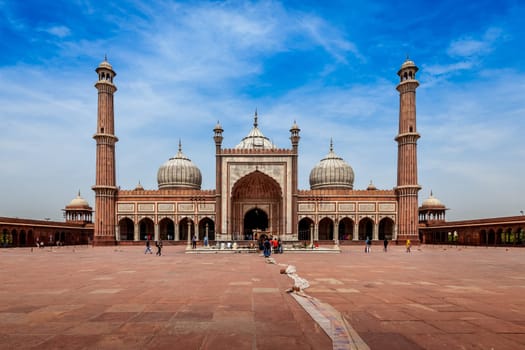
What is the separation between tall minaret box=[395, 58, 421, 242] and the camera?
36000 mm

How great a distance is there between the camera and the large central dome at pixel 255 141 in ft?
147

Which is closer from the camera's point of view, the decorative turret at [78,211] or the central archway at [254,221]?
the central archway at [254,221]

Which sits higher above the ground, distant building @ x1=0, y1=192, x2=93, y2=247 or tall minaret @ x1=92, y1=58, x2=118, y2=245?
tall minaret @ x1=92, y1=58, x2=118, y2=245

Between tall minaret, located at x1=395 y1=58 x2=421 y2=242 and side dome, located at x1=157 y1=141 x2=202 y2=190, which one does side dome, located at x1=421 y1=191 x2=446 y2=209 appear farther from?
side dome, located at x1=157 y1=141 x2=202 y2=190

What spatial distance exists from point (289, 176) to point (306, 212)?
13.6 ft

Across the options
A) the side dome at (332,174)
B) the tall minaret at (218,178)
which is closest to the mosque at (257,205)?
the tall minaret at (218,178)

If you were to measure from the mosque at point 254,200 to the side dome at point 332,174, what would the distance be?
506 centimetres

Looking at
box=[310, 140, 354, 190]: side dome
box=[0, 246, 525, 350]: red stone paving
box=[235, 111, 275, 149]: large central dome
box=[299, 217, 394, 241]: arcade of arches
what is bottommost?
box=[299, 217, 394, 241]: arcade of arches

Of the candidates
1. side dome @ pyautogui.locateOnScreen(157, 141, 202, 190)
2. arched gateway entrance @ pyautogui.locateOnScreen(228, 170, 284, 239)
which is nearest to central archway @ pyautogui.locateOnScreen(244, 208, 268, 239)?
arched gateway entrance @ pyautogui.locateOnScreen(228, 170, 284, 239)

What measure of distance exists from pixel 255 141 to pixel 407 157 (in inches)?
647

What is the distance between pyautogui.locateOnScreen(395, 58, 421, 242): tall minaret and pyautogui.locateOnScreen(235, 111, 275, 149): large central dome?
14333mm

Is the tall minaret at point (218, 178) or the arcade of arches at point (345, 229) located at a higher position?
the tall minaret at point (218, 178)

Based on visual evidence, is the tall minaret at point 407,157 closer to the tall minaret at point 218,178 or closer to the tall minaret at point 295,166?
the tall minaret at point 295,166

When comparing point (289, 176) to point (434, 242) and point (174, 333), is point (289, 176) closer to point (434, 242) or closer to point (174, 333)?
point (434, 242)
